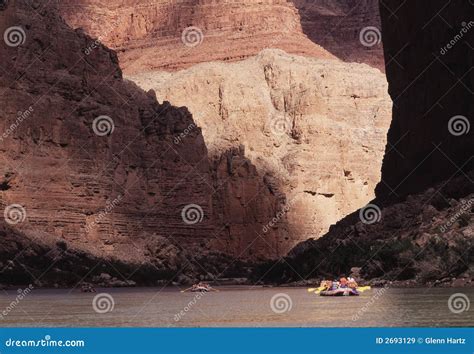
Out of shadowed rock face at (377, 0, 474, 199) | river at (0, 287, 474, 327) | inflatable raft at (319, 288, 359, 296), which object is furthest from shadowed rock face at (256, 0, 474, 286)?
inflatable raft at (319, 288, 359, 296)

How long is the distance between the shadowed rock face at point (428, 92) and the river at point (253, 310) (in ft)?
57.5

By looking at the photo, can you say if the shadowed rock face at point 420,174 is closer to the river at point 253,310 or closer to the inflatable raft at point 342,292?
the river at point 253,310

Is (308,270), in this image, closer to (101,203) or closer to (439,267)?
(439,267)

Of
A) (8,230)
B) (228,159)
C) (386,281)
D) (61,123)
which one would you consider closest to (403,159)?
(386,281)

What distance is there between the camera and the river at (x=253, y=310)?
6431cm

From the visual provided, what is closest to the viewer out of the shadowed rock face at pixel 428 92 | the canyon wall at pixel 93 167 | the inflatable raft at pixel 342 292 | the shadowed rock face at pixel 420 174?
the inflatable raft at pixel 342 292

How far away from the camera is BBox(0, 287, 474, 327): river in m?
64.3

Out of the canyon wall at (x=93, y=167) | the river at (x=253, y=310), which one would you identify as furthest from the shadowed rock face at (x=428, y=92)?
the canyon wall at (x=93, y=167)

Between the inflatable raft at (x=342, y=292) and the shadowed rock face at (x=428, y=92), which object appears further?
the shadowed rock face at (x=428, y=92)

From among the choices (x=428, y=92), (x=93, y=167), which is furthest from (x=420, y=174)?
(x=93, y=167)

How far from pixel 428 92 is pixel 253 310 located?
4272cm

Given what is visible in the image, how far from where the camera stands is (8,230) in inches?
5413

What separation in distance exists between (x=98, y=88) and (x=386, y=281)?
73.2 meters

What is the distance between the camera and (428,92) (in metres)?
115
